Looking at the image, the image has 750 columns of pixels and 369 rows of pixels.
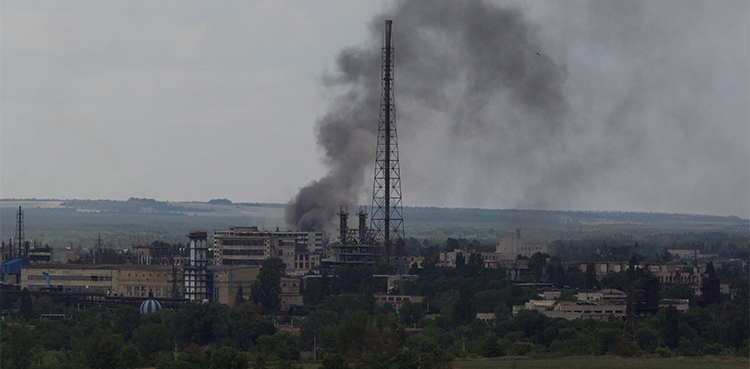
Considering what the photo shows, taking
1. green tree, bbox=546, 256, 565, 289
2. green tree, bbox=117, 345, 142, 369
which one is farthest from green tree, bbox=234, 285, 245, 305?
green tree, bbox=117, 345, 142, 369

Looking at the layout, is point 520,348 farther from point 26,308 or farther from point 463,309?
point 26,308

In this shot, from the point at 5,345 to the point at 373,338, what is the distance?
22369 millimetres

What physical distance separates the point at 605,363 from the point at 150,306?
139ft

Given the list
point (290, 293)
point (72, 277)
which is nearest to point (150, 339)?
point (290, 293)

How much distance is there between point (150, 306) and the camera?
9681 cm

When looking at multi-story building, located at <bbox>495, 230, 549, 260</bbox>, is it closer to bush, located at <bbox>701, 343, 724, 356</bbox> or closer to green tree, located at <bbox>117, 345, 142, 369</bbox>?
bush, located at <bbox>701, 343, 724, 356</bbox>

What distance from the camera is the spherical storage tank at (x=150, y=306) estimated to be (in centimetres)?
9619

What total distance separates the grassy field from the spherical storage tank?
34238mm

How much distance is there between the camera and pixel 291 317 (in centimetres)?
9631

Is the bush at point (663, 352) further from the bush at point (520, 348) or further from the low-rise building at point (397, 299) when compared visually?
the low-rise building at point (397, 299)

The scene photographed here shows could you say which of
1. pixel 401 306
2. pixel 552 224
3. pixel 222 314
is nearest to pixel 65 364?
pixel 222 314

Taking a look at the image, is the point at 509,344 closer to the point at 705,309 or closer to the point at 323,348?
the point at 323,348

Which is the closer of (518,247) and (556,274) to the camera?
(556,274)

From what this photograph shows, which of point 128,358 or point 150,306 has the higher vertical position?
point 150,306
